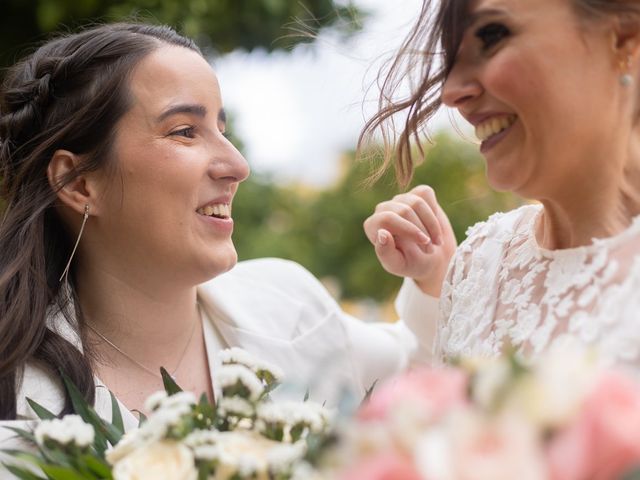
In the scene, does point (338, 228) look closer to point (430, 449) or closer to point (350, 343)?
point (350, 343)

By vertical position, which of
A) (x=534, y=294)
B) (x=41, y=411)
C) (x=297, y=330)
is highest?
(x=534, y=294)

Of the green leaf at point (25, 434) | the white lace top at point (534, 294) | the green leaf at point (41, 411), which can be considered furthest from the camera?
the green leaf at point (41, 411)

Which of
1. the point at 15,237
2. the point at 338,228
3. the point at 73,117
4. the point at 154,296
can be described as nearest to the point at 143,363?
the point at 154,296

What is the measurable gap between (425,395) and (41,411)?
4.32 feet

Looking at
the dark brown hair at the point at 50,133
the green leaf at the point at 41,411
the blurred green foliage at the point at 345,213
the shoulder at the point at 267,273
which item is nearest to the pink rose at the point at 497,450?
the green leaf at the point at 41,411

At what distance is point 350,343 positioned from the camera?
2875mm

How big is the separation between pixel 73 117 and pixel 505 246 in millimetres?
1357

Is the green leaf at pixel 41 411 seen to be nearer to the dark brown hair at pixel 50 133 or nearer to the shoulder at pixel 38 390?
the shoulder at pixel 38 390

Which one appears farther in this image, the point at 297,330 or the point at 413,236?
the point at 297,330

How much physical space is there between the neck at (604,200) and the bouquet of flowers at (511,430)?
0.74 m

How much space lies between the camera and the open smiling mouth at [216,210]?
2613mm

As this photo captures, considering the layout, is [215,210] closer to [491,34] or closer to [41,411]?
[41,411]

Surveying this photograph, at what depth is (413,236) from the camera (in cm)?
247

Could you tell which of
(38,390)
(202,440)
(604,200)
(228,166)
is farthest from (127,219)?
(604,200)
